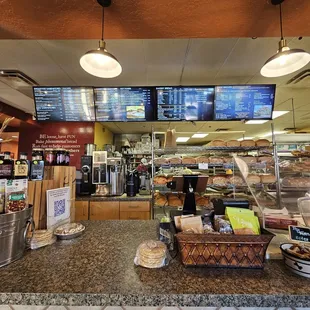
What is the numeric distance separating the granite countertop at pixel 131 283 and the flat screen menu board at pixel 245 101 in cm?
227

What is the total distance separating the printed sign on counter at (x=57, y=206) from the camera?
1.11 meters

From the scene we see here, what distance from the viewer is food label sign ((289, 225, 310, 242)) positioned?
2.58ft

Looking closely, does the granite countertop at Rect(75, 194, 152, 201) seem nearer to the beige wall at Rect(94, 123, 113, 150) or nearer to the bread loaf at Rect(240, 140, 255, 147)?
the bread loaf at Rect(240, 140, 255, 147)

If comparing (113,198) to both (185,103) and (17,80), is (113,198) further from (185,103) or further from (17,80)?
(17,80)

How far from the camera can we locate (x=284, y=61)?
143cm

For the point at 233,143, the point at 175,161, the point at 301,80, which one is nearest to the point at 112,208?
the point at 175,161

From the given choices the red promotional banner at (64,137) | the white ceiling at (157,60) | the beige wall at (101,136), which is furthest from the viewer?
the beige wall at (101,136)

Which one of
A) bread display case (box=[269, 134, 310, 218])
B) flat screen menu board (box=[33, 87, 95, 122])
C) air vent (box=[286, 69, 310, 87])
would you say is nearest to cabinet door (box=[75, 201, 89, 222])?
flat screen menu board (box=[33, 87, 95, 122])

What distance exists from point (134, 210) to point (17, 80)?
2614 millimetres

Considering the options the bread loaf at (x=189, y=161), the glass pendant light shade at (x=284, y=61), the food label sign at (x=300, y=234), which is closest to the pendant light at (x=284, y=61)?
the glass pendant light shade at (x=284, y=61)

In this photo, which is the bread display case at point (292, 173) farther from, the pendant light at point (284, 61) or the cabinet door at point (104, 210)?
the cabinet door at point (104, 210)

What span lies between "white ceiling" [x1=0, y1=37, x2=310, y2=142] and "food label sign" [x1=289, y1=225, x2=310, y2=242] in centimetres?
193

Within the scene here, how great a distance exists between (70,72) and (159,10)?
187 cm

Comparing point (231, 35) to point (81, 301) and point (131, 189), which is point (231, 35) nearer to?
point (81, 301)
